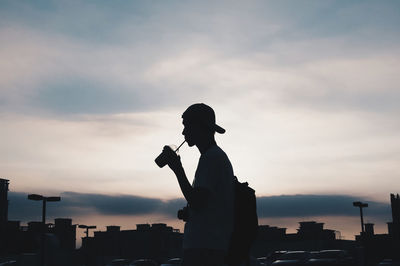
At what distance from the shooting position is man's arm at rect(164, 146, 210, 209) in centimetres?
330

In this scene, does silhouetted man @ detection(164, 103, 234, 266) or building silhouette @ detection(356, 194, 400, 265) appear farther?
building silhouette @ detection(356, 194, 400, 265)

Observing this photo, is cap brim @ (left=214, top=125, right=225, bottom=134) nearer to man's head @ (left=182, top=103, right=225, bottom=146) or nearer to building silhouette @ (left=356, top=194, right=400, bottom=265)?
man's head @ (left=182, top=103, right=225, bottom=146)

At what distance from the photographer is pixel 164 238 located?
283 ft

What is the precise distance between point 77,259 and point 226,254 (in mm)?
83683

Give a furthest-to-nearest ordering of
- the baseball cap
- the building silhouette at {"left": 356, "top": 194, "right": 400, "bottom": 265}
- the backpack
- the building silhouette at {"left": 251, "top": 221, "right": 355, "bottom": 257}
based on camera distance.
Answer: the building silhouette at {"left": 251, "top": 221, "right": 355, "bottom": 257} → the building silhouette at {"left": 356, "top": 194, "right": 400, "bottom": 265} → the baseball cap → the backpack

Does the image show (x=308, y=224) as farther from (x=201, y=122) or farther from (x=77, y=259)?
(x=201, y=122)

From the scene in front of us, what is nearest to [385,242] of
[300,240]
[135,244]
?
[300,240]

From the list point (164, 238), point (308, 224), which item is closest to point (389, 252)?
point (308, 224)

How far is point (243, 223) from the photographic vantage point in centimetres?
362

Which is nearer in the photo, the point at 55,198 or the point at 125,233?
the point at 55,198

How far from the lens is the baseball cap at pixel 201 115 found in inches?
146

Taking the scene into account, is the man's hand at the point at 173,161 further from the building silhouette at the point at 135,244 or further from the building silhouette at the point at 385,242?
the building silhouette at the point at 135,244

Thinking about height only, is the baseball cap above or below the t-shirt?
above

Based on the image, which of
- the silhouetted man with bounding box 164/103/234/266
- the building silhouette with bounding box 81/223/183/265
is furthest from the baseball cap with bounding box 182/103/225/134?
the building silhouette with bounding box 81/223/183/265
